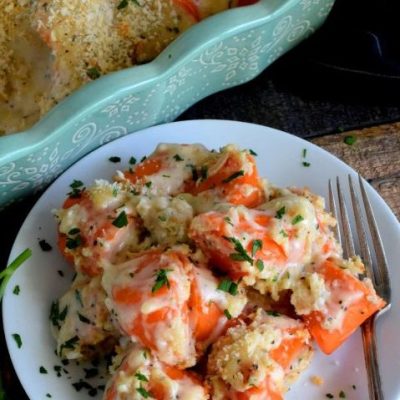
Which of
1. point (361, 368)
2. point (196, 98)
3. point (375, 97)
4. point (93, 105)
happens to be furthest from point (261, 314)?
point (375, 97)

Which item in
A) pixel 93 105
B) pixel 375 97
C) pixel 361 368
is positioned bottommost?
pixel 361 368

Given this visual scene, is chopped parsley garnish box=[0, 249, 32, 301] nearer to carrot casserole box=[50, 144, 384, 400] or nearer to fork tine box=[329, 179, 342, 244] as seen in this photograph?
carrot casserole box=[50, 144, 384, 400]

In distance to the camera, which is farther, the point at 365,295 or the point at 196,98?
the point at 196,98

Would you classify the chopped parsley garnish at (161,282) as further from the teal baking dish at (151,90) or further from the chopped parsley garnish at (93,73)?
the chopped parsley garnish at (93,73)

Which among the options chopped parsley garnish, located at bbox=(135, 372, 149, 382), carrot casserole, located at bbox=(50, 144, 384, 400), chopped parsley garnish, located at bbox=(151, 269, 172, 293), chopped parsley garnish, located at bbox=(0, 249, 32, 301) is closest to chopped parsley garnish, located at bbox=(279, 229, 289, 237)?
carrot casserole, located at bbox=(50, 144, 384, 400)

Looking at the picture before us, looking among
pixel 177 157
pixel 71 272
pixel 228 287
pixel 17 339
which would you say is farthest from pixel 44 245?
pixel 228 287

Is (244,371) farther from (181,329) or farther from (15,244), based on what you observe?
(15,244)

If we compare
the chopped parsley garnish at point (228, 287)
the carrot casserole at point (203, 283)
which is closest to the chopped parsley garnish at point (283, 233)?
the carrot casserole at point (203, 283)
